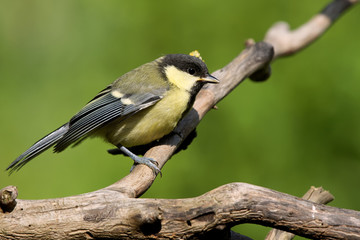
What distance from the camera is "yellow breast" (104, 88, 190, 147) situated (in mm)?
2297

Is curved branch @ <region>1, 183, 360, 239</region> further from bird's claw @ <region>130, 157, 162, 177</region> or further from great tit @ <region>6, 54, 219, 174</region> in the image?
great tit @ <region>6, 54, 219, 174</region>

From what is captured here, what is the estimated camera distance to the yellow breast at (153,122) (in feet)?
7.54

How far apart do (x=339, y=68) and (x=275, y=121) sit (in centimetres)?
53

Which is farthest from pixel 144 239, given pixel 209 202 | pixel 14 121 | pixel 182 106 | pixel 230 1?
pixel 230 1

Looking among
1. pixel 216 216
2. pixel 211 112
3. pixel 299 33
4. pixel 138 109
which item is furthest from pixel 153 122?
pixel 299 33

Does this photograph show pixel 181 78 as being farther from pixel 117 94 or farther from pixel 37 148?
pixel 37 148

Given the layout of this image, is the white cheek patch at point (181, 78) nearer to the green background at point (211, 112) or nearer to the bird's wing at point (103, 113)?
the bird's wing at point (103, 113)

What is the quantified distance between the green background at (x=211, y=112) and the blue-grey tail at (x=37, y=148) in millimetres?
636

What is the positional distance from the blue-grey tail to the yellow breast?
0.81ft

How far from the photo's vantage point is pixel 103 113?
7.66ft

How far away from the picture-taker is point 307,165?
298cm

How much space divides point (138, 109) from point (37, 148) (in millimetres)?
492

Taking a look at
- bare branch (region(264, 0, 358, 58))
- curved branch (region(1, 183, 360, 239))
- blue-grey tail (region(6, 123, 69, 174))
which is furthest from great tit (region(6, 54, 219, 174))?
bare branch (region(264, 0, 358, 58))

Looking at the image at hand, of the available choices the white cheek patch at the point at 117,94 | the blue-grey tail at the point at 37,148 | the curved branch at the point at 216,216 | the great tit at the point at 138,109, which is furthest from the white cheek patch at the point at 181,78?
the curved branch at the point at 216,216
